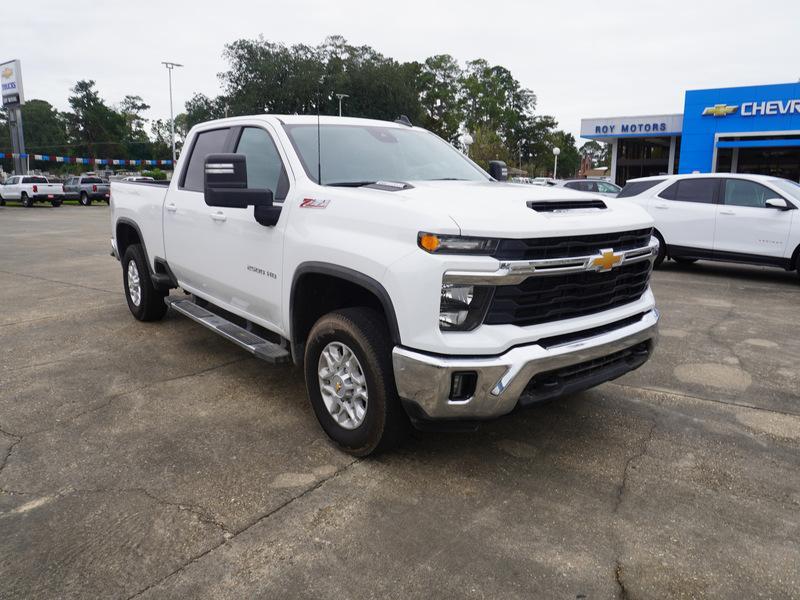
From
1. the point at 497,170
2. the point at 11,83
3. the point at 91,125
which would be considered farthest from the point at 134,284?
the point at 91,125

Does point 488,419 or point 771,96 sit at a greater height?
point 771,96

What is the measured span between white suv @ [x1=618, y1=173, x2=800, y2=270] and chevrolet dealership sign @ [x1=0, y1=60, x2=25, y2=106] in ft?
141

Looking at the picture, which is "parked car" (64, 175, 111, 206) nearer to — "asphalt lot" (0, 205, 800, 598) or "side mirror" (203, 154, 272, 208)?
"asphalt lot" (0, 205, 800, 598)

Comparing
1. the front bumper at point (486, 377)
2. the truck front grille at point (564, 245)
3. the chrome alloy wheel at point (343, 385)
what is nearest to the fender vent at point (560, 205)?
the truck front grille at point (564, 245)

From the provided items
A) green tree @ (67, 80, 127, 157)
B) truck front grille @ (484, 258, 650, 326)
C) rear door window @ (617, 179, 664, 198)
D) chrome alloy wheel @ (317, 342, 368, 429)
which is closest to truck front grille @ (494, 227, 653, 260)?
truck front grille @ (484, 258, 650, 326)

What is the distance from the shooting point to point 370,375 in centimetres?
322

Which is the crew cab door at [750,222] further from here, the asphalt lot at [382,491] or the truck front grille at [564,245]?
the truck front grille at [564,245]

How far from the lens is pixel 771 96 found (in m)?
26.5

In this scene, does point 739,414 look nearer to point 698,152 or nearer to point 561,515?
point 561,515

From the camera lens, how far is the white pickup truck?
296cm

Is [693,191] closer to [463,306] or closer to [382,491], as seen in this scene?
[463,306]

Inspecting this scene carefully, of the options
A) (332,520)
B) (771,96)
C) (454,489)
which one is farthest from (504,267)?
(771,96)

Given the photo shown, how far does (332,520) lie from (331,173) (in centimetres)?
210

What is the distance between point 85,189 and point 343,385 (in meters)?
36.6
